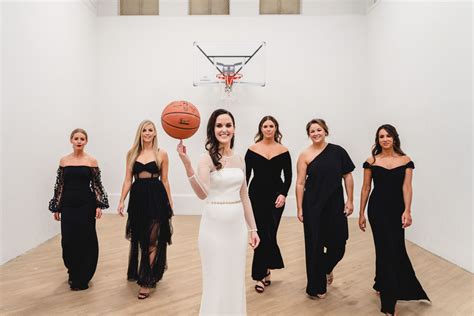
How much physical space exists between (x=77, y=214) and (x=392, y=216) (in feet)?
10.9

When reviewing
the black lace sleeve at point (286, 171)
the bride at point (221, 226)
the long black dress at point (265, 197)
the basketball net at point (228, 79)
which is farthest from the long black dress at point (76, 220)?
the basketball net at point (228, 79)

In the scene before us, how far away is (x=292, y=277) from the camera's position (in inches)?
159

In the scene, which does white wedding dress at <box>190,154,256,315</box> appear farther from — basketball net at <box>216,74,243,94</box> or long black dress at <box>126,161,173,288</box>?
basketball net at <box>216,74,243,94</box>

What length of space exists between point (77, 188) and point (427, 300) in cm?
389

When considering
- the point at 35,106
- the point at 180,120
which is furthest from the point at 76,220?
the point at 35,106

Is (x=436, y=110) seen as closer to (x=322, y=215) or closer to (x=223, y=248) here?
(x=322, y=215)

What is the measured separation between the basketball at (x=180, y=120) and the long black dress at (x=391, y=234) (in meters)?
1.88

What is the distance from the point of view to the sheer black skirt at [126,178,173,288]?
3.54m

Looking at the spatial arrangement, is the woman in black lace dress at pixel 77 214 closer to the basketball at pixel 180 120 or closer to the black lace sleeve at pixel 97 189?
the black lace sleeve at pixel 97 189

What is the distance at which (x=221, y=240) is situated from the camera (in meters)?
2.32

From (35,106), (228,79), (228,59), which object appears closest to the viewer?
(35,106)

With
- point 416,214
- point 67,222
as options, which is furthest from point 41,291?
point 416,214

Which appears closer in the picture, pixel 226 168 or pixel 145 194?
pixel 226 168

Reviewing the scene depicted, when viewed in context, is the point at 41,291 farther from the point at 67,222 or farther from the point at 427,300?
the point at 427,300
